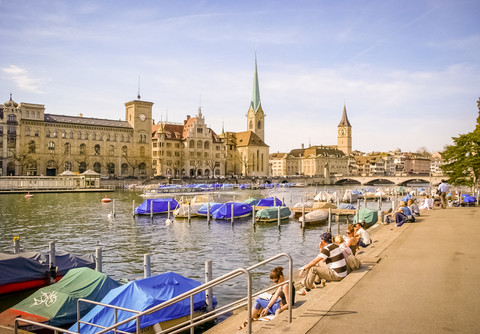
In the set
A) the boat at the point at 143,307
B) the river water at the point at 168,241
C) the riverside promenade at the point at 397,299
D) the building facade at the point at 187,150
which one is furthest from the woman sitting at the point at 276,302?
the building facade at the point at 187,150

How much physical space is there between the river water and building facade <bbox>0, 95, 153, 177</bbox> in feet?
208

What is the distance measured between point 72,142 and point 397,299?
115257 mm

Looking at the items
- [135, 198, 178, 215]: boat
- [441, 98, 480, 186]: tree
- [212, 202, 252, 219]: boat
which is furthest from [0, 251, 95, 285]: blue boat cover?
[441, 98, 480, 186]: tree

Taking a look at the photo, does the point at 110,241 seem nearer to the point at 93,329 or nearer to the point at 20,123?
the point at 93,329

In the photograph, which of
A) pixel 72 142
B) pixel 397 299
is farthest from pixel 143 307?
pixel 72 142

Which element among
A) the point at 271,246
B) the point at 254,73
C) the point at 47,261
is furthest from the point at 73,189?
the point at 254,73

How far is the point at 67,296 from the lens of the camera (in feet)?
41.7

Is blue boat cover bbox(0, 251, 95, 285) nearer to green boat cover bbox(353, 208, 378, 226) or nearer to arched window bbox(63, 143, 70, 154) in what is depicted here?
green boat cover bbox(353, 208, 378, 226)

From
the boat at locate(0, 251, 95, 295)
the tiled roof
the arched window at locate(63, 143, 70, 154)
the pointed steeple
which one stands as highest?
the pointed steeple

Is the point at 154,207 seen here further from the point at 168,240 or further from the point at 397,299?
the point at 397,299

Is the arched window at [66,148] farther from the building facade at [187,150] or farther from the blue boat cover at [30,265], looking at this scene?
the blue boat cover at [30,265]

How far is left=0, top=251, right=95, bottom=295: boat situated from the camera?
16.4 metres

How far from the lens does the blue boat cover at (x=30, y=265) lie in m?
16.5

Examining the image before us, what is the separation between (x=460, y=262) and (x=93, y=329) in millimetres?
11091
